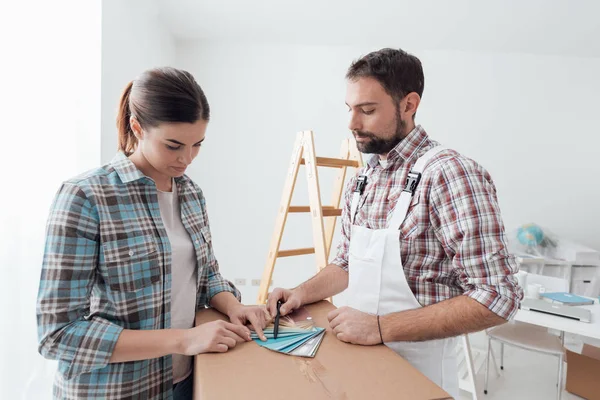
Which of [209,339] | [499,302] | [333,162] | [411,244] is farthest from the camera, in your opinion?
[333,162]

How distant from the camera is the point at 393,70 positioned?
3.78ft

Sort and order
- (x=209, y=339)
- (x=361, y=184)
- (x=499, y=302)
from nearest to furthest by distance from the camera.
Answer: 1. (x=209, y=339)
2. (x=499, y=302)
3. (x=361, y=184)

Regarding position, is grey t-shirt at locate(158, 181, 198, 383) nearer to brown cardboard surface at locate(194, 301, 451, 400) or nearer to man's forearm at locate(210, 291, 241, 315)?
man's forearm at locate(210, 291, 241, 315)

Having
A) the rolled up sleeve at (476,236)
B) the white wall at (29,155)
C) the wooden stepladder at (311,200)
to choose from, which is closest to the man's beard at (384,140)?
the rolled up sleeve at (476,236)

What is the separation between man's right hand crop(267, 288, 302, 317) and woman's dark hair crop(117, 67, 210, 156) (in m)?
0.54

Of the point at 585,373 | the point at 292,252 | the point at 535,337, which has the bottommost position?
the point at 585,373

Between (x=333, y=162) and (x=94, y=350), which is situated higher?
(x=333, y=162)

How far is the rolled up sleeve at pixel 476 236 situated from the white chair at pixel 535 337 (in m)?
1.85

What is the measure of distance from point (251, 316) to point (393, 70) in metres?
0.83

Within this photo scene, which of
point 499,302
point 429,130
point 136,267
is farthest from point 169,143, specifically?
point 429,130

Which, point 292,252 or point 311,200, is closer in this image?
point 311,200

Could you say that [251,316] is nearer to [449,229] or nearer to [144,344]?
[144,344]

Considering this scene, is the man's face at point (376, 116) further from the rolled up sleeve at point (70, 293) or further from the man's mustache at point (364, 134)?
the rolled up sleeve at point (70, 293)

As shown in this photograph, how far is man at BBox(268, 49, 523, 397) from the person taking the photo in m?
0.92
